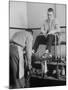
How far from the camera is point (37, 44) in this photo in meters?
1.99

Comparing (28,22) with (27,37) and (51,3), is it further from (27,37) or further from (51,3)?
(51,3)

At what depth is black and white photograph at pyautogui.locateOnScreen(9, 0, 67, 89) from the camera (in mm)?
1931

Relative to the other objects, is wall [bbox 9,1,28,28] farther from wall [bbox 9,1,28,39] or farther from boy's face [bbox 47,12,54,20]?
boy's face [bbox 47,12,54,20]

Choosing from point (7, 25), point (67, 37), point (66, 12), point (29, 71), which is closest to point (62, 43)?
point (67, 37)

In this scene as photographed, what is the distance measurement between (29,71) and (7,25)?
0.54m

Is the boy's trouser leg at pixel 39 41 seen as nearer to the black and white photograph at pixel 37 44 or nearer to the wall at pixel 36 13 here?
the black and white photograph at pixel 37 44

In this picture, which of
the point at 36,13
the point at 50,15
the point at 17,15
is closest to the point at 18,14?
the point at 17,15

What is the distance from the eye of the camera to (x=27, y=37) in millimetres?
1979

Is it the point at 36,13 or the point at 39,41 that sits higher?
the point at 36,13

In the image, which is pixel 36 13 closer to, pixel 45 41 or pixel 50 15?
pixel 50 15

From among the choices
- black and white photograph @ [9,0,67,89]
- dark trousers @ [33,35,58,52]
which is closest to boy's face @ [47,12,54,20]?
black and white photograph @ [9,0,67,89]

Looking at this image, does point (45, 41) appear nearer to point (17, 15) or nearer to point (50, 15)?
point (50, 15)

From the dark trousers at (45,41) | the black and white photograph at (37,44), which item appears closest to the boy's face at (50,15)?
the black and white photograph at (37,44)

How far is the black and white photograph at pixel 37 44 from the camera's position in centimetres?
193
